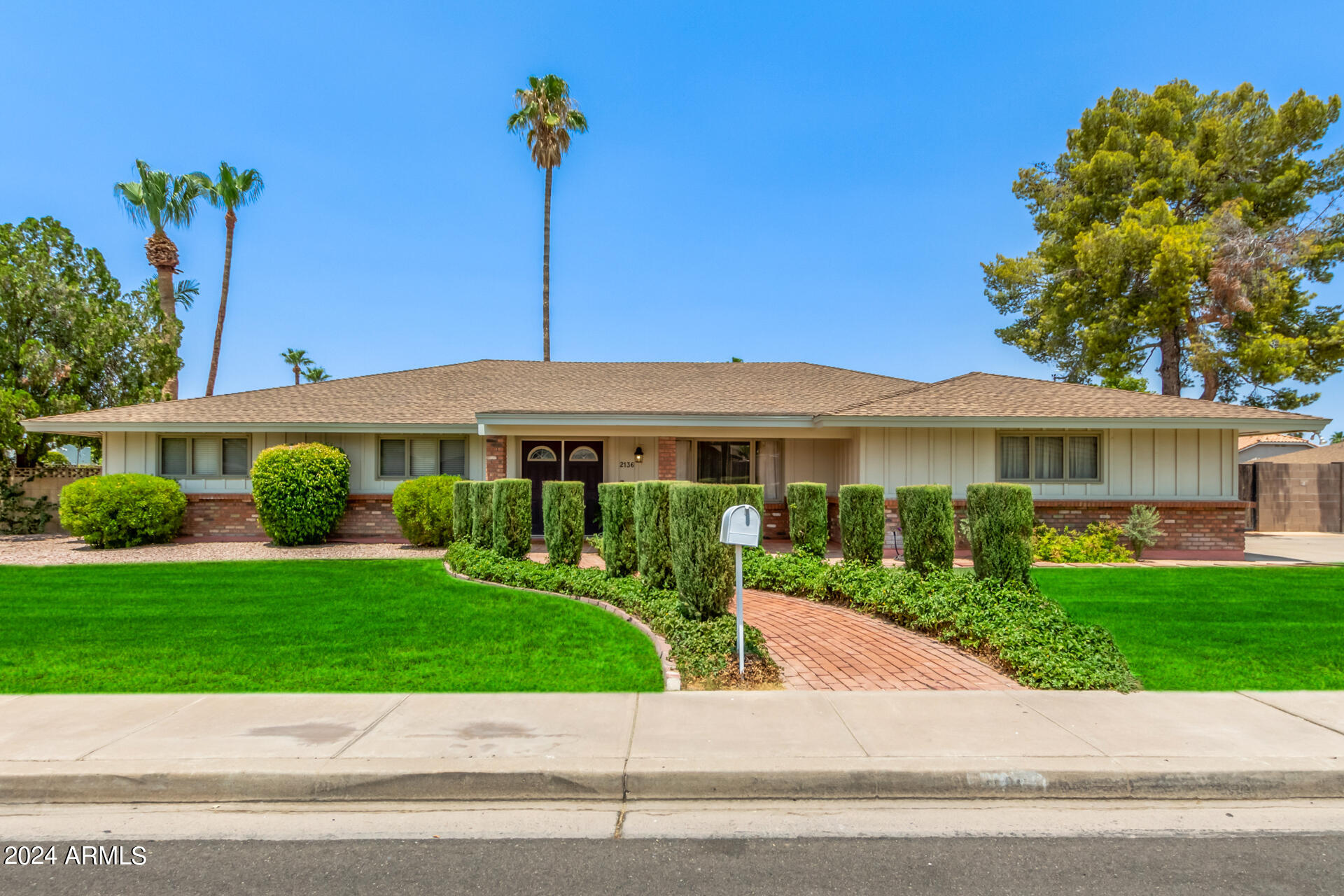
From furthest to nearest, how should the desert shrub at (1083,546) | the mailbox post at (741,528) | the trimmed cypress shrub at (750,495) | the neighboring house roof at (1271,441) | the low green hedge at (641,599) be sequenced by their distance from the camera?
the neighboring house roof at (1271,441) → the desert shrub at (1083,546) → the trimmed cypress shrub at (750,495) → the low green hedge at (641,599) → the mailbox post at (741,528)

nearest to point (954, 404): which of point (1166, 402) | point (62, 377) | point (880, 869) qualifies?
point (1166, 402)

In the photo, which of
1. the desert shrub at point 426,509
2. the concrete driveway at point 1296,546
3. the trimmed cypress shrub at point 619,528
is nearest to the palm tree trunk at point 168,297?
the desert shrub at point 426,509

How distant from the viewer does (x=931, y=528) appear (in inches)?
354

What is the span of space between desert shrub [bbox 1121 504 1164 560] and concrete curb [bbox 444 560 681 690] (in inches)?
445

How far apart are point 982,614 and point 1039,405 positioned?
362 inches

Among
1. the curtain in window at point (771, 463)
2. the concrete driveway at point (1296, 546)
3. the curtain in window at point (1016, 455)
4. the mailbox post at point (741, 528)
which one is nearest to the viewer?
the mailbox post at point (741, 528)

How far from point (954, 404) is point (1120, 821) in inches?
466

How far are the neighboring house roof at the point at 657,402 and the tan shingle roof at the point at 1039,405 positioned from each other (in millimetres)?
42

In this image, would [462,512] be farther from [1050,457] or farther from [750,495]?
[1050,457]

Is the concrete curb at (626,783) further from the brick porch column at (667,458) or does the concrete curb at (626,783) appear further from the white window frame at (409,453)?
the white window frame at (409,453)

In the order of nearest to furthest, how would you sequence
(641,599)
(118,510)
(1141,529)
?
(641,599) → (1141,529) → (118,510)

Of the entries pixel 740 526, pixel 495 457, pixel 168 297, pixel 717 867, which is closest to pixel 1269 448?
pixel 495 457

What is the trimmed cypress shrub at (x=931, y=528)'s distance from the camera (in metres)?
8.95

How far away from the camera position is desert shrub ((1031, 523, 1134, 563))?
45.9ft
